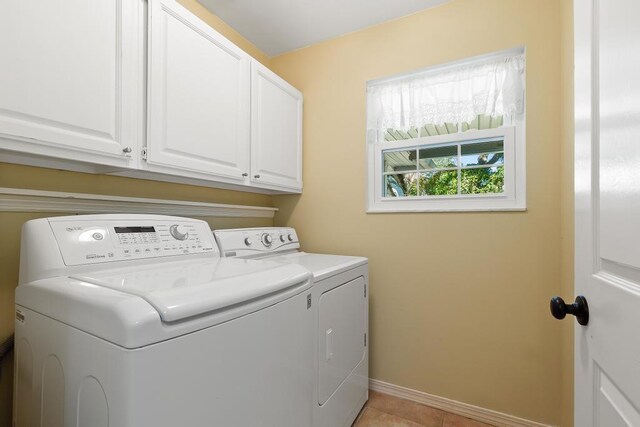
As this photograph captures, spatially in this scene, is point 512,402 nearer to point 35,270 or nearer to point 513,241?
point 513,241

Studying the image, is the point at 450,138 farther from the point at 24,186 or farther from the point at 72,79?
the point at 24,186

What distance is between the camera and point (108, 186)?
138cm

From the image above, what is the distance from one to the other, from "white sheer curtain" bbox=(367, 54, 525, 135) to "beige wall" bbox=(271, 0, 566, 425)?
0.30 feet

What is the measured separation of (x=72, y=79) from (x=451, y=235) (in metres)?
1.99

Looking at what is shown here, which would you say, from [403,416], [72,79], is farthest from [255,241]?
[403,416]

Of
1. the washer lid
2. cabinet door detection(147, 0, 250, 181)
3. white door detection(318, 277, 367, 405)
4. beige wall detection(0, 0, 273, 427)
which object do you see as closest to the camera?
the washer lid

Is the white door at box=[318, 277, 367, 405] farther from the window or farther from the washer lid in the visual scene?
the window

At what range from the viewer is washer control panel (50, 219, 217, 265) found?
3.15ft

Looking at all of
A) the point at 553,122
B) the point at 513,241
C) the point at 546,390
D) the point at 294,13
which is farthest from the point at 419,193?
Result: the point at 294,13

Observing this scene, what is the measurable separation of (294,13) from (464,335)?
2.38m

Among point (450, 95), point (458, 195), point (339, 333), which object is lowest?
point (339, 333)

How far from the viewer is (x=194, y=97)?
140 centimetres

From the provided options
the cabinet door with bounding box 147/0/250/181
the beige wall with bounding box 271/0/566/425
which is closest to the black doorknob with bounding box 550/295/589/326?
the beige wall with bounding box 271/0/566/425

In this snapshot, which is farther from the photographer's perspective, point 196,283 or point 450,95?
point 450,95
